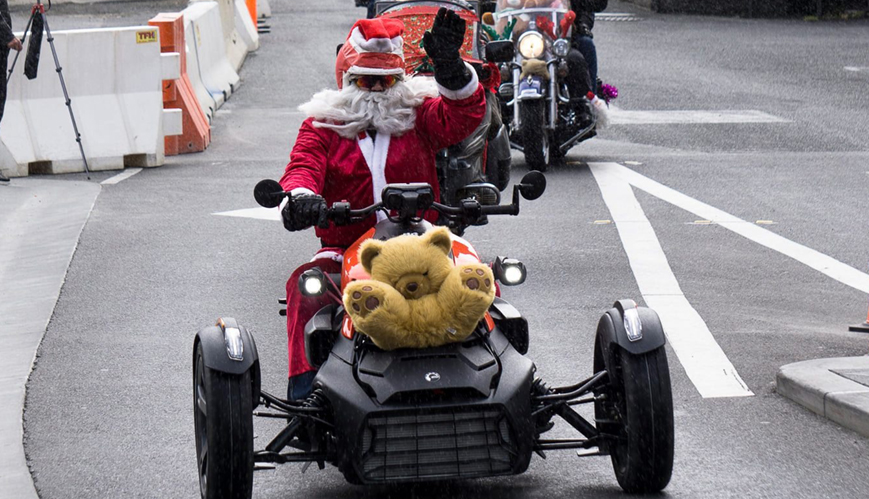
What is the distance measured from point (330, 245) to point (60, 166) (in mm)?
8600

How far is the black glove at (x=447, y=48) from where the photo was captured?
17.9ft

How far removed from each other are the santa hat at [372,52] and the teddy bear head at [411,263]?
1.18 metres

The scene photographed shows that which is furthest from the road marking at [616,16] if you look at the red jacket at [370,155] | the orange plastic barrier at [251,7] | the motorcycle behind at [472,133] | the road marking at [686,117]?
the red jacket at [370,155]

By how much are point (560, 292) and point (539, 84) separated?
5.14 metres

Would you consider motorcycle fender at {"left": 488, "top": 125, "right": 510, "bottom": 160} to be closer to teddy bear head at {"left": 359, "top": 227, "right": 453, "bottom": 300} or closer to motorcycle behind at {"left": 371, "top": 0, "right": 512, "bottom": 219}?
motorcycle behind at {"left": 371, "top": 0, "right": 512, "bottom": 219}

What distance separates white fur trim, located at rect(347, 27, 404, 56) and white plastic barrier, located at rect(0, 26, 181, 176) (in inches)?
337

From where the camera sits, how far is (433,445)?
15.7 ft

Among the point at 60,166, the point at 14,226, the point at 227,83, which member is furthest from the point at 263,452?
the point at 227,83

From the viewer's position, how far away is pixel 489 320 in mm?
5254

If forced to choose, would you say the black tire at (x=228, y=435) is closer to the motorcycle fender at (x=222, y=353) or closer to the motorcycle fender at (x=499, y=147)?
the motorcycle fender at (x=222, y=353)

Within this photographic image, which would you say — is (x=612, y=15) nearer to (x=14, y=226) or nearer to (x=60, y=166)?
(x=60, y=166)

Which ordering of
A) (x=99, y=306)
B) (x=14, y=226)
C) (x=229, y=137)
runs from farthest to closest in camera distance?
(x=229, y=137)
(x=14, y=226)
(x=99, y=306)

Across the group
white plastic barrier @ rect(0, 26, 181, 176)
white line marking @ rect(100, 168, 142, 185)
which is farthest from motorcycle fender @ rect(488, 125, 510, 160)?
white plastic barrier @ rect(0, 26, 181, 176)

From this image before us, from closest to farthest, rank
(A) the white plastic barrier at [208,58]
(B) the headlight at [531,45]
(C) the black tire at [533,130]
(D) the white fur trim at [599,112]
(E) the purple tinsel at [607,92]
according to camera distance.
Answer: (C) the black tire at [533,130], (B) the headlight at [531,45], (D) the white fur trim at [599,112], (E) the purple tinsel at [607,92], (A) the white plastic barrier at [208,58]
